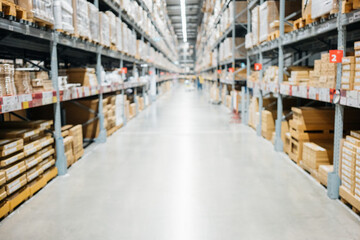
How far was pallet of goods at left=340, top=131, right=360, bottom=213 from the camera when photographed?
2.99 metres

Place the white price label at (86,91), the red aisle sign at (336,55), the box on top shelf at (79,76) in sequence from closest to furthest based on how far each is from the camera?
the red aisle sign at (336,55)
the white price label at (86,91)
the box on top shelf at (79,76)

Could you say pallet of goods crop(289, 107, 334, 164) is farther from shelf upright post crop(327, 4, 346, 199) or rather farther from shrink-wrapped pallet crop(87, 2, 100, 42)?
shrink-wrapped pallet crop(87, 2, 100, 42)

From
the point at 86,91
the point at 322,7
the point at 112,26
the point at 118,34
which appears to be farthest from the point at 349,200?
the point at 118,34

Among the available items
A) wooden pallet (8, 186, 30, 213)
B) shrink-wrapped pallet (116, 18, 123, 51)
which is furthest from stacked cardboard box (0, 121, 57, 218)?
shrink-wrapped pallet (116, 18, 123, 51)

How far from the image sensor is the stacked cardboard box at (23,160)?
3.10 meters

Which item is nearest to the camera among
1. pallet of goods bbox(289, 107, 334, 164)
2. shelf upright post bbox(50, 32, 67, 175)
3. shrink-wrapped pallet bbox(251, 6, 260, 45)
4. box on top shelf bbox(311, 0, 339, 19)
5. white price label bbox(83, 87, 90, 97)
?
box on top shelf bbox(311, 0, 339, 19)

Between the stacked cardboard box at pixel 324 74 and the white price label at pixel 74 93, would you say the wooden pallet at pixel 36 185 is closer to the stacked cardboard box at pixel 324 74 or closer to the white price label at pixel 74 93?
A: the white price label at pixel 74 93

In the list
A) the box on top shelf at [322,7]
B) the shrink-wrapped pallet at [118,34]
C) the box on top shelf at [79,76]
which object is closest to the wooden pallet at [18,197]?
the box on top shelf at [79,76]

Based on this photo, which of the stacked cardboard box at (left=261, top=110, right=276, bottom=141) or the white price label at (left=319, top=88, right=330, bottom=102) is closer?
the white price label at (left=319, top=88, right=330, bottom=102)

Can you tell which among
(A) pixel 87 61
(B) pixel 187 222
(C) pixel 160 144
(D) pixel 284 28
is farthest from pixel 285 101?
(A) pixel 87 61

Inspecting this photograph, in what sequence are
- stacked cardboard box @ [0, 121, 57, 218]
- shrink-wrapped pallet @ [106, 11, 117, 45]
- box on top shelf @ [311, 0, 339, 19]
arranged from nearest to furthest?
stacked cardboard box @ [0, 121, 57, 218], box on top shelf @ [311, 0, 339, 19], shrink-wrapped pallet @ [106, 11, 117, 45]

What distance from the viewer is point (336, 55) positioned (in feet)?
10.7

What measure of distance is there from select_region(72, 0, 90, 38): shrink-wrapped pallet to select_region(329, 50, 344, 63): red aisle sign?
3569 mm

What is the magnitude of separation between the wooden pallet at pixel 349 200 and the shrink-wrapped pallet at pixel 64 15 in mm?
3957
